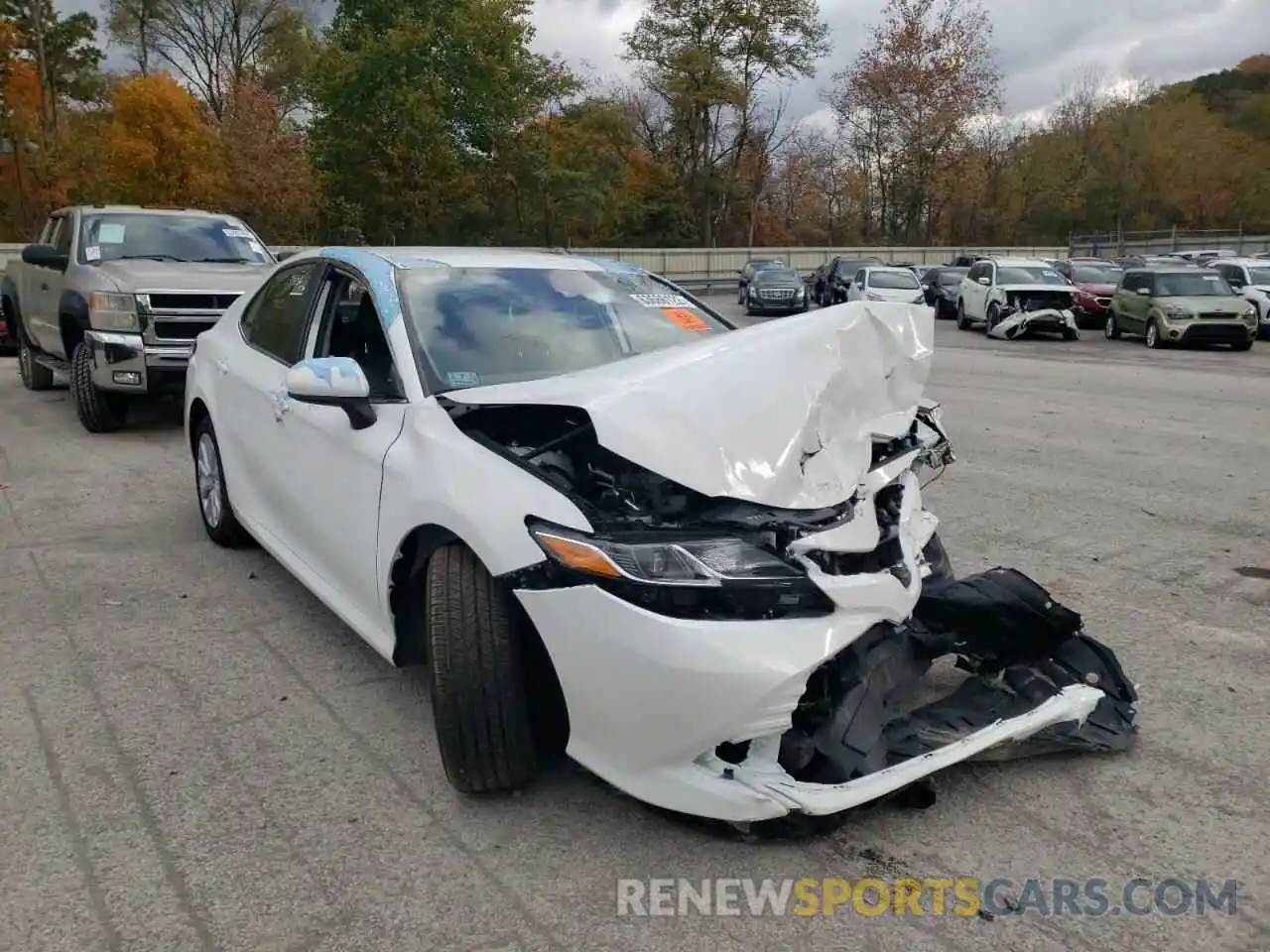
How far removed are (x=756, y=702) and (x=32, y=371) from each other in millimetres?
11981

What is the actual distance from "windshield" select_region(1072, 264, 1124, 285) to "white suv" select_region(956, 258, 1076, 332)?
219 cm

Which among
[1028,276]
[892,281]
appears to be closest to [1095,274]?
[1028,276]

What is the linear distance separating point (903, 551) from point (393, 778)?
175 centimetres

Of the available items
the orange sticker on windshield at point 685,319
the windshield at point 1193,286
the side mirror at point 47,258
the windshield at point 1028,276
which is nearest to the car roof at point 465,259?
the orange sticker on windshield at point 685,319

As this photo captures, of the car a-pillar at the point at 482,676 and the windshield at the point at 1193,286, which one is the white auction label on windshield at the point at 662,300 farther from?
the windshield at the point at 1193,286

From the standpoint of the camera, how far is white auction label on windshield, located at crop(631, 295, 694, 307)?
4.74 m

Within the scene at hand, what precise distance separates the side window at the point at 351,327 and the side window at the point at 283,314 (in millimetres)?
133

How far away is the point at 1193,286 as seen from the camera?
68.3 feet

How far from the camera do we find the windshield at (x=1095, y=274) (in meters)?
26.2

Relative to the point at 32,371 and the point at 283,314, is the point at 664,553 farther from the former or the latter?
the point at 32,371

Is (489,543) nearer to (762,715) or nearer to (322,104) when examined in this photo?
(762,715)

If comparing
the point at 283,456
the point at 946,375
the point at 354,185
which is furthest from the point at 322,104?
the point at 283,456

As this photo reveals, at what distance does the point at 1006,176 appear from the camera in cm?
6294

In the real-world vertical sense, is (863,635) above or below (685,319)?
below
